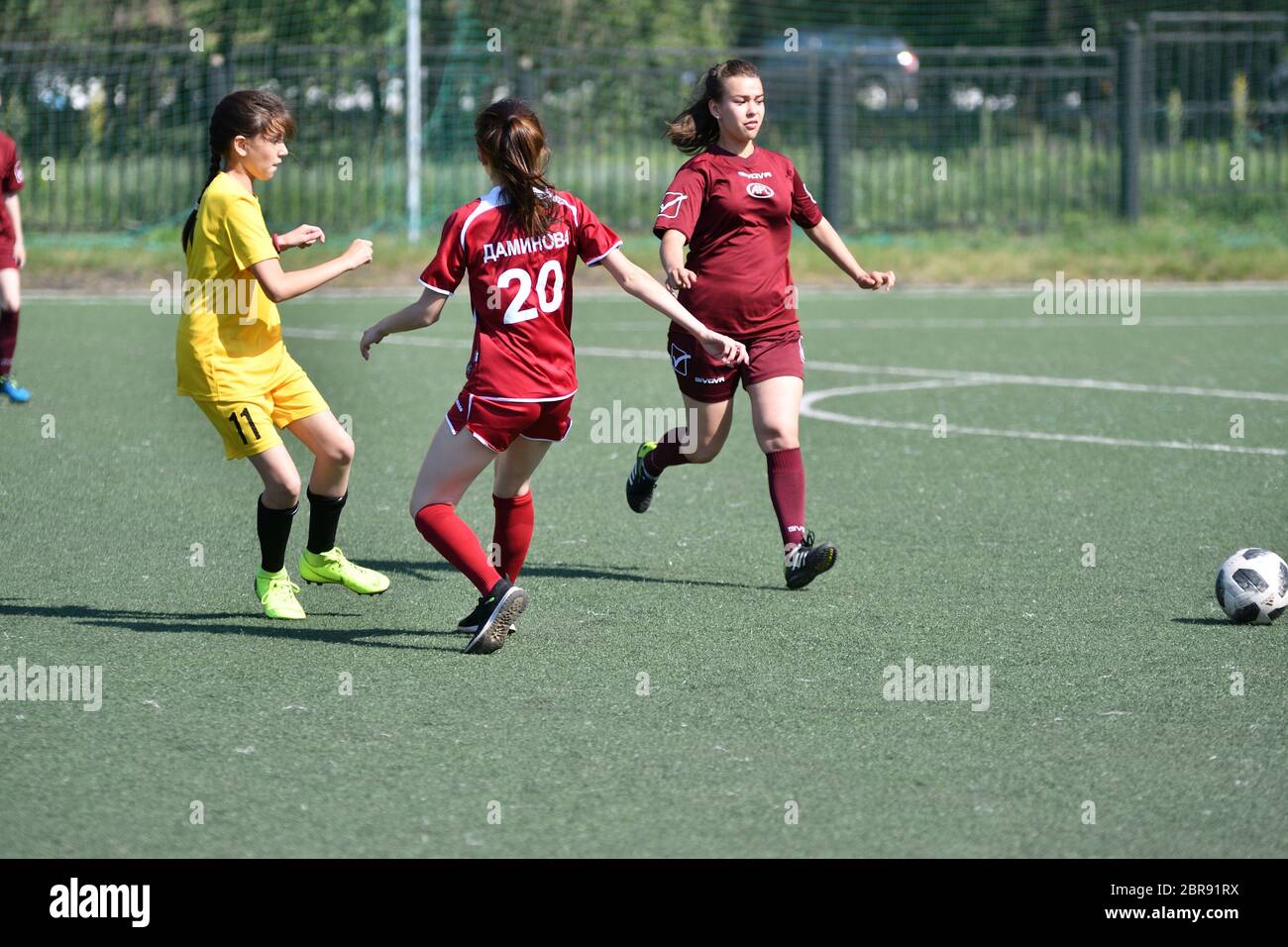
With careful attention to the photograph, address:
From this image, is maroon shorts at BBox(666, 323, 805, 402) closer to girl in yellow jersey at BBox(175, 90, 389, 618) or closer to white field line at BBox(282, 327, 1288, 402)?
girl in yellow jersey at BBox(175, 90, 389, 618)

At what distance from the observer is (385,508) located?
848 centimetres

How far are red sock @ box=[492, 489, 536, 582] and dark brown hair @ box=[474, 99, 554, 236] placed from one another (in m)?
1.08

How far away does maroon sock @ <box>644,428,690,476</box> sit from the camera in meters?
7.44

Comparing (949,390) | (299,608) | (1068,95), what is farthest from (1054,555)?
(1068,95)

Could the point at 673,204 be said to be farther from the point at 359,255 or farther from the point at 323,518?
the point at 323,518

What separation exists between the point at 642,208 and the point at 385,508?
16485mm

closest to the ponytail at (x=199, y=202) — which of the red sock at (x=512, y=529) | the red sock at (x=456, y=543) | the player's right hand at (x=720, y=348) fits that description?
the red sock at (x=456, y=543)

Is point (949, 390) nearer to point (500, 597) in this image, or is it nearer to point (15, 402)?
point (15, 402)

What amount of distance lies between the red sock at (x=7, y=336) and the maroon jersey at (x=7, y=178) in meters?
0.48

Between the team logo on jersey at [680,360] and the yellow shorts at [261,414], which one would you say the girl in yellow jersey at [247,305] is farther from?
the team logo on jersey at [680,360]

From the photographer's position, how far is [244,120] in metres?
6.00

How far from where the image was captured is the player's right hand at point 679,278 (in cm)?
654

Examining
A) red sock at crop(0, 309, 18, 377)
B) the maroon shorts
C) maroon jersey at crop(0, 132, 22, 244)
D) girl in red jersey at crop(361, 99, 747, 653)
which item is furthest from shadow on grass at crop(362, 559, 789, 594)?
maroon jersey at crop(0, 132, 22, 244)
